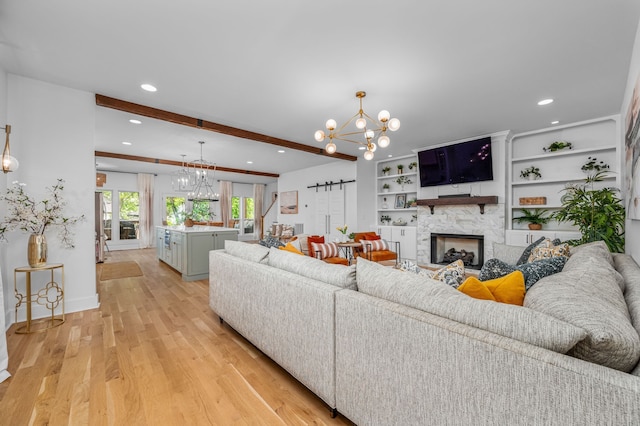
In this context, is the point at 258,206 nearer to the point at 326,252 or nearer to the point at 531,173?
the point at 326,252

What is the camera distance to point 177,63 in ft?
9.07

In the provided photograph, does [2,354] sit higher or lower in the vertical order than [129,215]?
lower

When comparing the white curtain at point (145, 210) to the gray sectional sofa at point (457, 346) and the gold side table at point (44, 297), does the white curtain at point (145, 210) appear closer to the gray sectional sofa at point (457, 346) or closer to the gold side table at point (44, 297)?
the gold side table at point (44, 297)

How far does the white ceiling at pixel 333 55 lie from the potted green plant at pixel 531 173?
95 centimetres

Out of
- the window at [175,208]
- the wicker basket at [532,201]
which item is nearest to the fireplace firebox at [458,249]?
the wicker basket at [532,201]

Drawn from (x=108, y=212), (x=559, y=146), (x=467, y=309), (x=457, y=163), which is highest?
(x=559, y=146)

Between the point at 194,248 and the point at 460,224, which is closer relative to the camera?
the point at 194,248

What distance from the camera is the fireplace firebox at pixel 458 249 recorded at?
552 centimetres

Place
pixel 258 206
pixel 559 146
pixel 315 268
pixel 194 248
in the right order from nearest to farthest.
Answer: pixel 315 268
pixel 559 146
pixel 194 248
pixel 258 206

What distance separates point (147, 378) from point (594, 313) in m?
2.49

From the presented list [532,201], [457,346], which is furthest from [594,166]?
[457,346]

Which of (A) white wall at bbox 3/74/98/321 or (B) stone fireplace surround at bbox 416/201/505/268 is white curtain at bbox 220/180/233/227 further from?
(A) white wall at bbox 3/74/98/321

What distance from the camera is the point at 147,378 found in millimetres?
1959

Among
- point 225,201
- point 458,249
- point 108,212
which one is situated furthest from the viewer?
point 225,201
